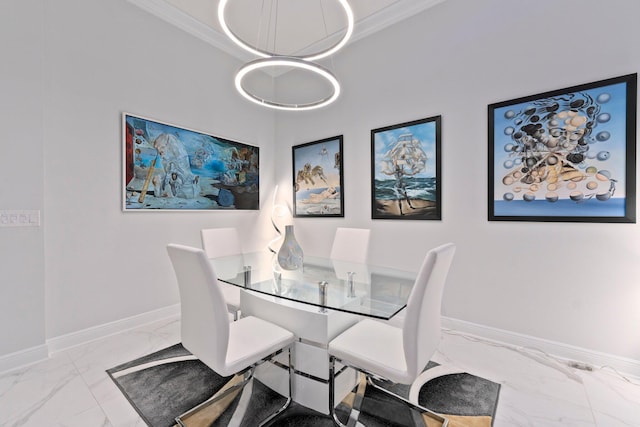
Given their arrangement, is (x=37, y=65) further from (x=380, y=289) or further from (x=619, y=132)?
(x=619, y=132)

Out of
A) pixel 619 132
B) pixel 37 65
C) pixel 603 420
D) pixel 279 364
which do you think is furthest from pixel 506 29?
pixel 37 65

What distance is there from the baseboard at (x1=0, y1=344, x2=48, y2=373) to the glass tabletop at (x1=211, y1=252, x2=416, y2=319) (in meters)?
1.43

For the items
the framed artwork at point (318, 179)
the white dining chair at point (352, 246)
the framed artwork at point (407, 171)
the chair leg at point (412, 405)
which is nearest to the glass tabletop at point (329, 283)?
the white dining chair at point (352, 246)

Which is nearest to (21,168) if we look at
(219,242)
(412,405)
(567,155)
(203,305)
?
(219,242)

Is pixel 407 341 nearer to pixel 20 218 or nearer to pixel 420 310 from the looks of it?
pixel 420 310

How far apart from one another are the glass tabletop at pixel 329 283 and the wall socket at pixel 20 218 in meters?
1.38

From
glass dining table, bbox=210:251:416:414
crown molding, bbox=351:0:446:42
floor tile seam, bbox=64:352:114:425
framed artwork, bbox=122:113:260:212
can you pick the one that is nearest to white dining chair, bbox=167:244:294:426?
glass dining table, bbox=210:251:416:414

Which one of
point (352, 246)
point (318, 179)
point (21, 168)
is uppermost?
point (318, 179)

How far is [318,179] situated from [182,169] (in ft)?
5.41

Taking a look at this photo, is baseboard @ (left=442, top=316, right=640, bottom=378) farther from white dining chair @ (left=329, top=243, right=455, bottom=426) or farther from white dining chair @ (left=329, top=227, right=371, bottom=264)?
white dining chair @ (left=329, top=243, right=455, bottom=426)

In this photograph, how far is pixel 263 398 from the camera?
1748 millimetres

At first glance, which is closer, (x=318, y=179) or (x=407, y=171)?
(x=407, y=171)

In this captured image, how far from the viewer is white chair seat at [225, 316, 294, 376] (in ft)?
4.59

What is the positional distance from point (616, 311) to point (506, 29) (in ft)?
7.91
